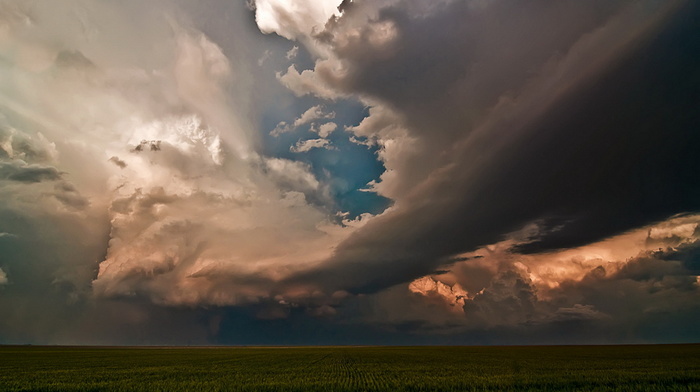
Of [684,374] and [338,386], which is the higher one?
[338,386]

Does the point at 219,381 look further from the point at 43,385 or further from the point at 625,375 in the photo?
the point at 625,375

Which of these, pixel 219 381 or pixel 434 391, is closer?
pixel 434 391

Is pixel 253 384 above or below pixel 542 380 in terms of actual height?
above

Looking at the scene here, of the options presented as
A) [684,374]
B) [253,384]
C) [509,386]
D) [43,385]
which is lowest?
[684,374]

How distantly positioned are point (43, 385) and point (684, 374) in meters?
54.4

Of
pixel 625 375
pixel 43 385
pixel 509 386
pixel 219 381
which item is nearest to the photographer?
pixel 509 386

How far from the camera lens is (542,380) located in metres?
30.6

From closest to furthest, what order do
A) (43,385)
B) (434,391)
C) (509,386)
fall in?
(434,391) < (509,386) < (43,385)

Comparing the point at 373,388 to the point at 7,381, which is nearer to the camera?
the point at 373,388

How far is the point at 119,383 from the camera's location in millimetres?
30469

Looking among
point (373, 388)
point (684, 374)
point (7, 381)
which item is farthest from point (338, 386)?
point (684, 374)

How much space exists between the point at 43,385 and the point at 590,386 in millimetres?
41155

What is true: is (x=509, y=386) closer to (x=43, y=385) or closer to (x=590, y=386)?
(x=590, y=386)

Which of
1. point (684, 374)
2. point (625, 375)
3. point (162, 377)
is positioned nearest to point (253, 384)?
point (162, 377)
